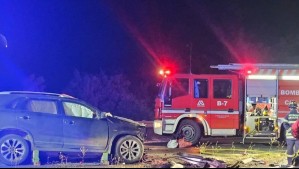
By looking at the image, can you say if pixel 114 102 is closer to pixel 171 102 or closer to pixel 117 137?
pixel 171 102

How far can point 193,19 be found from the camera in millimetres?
39438

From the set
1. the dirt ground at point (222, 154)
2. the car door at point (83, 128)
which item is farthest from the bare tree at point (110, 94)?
the car door at point (83, 128)

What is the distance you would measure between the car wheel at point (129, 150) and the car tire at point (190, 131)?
178 inches

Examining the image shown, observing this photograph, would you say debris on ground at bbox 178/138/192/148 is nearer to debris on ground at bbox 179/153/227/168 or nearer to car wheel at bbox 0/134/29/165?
debris on ground at bbox 179/153/227/168

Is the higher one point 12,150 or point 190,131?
point 190,131

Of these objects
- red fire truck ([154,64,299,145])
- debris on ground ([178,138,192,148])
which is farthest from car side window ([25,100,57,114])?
debris on ground ([178,138,192,148])

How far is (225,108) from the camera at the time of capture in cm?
1595

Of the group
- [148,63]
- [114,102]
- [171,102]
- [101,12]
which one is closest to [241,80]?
[171,102]

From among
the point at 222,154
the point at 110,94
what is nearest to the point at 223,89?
the point at 222,154

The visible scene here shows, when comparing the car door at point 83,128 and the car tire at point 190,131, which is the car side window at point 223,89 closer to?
the car tire at point 190,131

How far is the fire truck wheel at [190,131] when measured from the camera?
15805mm

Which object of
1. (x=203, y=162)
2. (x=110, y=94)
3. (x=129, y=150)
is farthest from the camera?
(x=110, y=94)

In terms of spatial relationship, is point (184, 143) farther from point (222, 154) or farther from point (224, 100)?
point (222, 154)

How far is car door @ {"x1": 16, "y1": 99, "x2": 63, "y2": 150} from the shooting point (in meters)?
10.9
